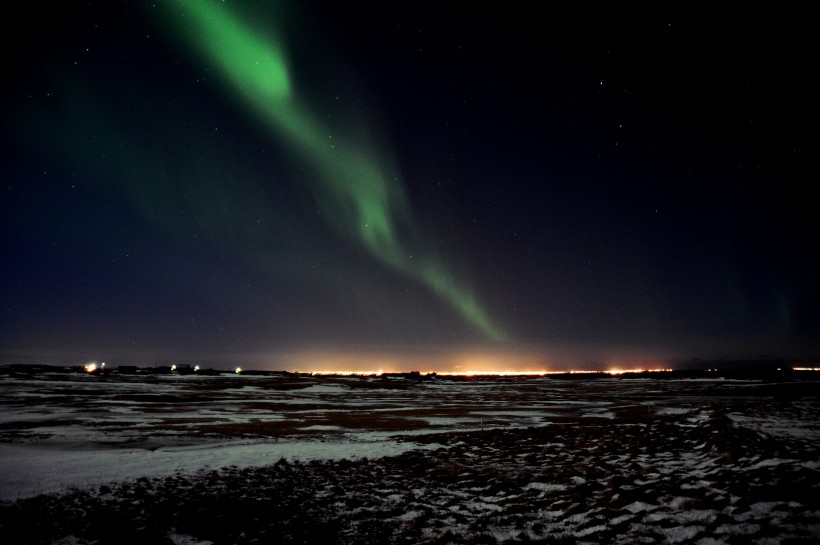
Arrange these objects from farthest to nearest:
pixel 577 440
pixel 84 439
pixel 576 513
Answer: pixel 84 439
pixel 577 440
pixel 576 513

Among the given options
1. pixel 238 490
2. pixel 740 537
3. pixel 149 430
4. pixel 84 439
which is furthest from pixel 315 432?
pixel 740 537

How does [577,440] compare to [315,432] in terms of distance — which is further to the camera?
[315,432]

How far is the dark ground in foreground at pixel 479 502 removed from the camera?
19.9 ft

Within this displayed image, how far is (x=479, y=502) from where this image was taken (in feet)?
25.0

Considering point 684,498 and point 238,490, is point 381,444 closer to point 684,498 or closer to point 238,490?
point 238,490

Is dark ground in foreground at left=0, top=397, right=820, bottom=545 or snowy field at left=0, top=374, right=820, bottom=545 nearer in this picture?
dark ground in foreground at left=0, top=397, right=820, bottom=545

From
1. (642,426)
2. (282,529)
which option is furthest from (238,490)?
(642,426)

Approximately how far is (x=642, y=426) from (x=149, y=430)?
1773 centimetres

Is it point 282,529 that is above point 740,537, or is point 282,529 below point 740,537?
below

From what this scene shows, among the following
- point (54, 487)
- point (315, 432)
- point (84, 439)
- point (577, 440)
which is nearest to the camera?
point (54, 487)

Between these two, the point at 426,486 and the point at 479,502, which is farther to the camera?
the point at 426,486

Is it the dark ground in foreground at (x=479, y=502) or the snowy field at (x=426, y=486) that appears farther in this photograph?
the snowy field at (x=426, y=486)

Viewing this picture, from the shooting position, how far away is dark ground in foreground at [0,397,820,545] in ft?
19.9

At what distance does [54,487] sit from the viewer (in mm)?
8547
